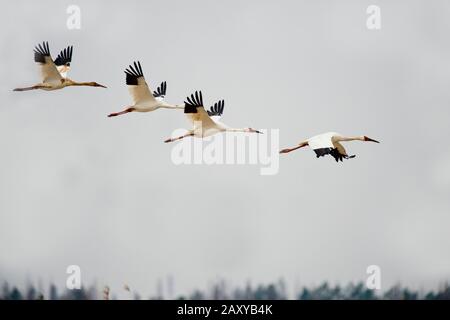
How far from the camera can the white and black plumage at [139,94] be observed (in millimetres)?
19828

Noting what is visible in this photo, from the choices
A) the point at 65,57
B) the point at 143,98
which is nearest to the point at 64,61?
the point at 65,57

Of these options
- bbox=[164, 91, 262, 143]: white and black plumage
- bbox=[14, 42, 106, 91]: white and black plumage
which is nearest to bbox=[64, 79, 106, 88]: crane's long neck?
bbox=[14, 42, 106, 91]: white and black plumage

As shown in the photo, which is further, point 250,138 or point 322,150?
point 250,138

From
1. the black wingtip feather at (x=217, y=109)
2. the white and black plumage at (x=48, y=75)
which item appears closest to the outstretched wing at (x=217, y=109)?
the black wingtip feather at (x=217, y=109)

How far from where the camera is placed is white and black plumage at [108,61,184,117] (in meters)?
19.8

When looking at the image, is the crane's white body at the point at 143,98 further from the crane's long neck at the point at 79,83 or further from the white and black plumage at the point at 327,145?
the white and black plumage at the point at 327,145

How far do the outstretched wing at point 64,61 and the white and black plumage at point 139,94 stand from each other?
5.58 feet

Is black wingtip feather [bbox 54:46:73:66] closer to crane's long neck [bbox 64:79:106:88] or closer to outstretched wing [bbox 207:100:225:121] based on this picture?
crane's long neck [bbox 64:79:106:88]

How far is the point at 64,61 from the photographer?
21.7 m

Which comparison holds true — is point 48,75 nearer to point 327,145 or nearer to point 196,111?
point 196,111
